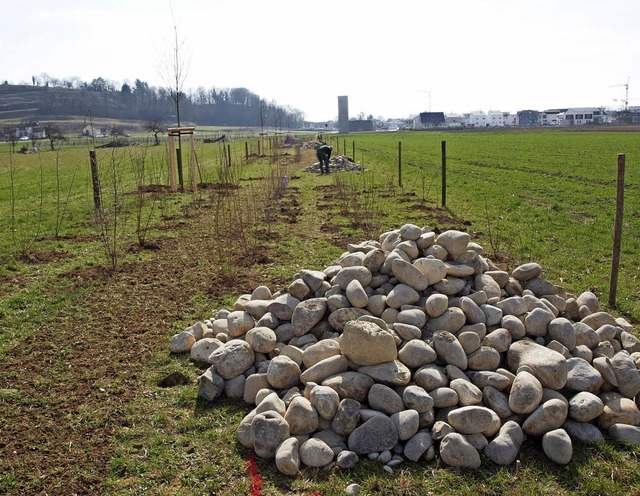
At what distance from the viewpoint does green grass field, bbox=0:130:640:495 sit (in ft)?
11.3

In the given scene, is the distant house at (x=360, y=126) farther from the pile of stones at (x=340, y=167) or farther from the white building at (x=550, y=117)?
the pile of stones at (x=340, y=167)

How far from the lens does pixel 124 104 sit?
395 feet

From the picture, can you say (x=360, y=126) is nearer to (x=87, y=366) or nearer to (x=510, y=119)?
(x=510, y=119)

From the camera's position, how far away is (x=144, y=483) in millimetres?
3400

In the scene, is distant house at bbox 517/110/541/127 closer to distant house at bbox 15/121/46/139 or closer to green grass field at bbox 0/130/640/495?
distant house at bbox 15/121/46/139

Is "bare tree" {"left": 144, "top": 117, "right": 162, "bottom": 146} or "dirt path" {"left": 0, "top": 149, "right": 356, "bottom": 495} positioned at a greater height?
"bare tree" {"left": 144, "top": 117, "right": 162, "bottom": 146}

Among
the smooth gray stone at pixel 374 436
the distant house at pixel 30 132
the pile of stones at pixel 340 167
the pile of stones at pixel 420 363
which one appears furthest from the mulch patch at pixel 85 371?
the distant house at pixel 30 132

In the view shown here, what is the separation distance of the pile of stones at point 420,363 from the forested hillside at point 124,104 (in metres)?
91.3

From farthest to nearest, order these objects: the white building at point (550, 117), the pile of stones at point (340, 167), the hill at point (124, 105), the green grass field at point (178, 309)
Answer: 1. the white building at point (550, 117)
2. the hill at point (124, 105)
3. the pile of stones at point (340, 167)
4. the green grass field at point (178, 309)

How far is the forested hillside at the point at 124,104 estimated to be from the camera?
111562 mm

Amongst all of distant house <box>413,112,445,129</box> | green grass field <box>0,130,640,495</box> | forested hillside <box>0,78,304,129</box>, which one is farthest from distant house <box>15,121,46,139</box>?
distant house <box>413,112,445,129</box>

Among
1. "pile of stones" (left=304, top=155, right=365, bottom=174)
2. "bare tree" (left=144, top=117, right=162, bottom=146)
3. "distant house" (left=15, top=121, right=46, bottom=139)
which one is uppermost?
"distant house" (left=15, top=121, right=46, bottom=139)

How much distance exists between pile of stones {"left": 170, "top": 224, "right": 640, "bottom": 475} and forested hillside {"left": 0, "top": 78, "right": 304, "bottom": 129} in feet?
300

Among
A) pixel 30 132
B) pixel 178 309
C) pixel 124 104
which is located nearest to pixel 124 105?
pixel 124 104
